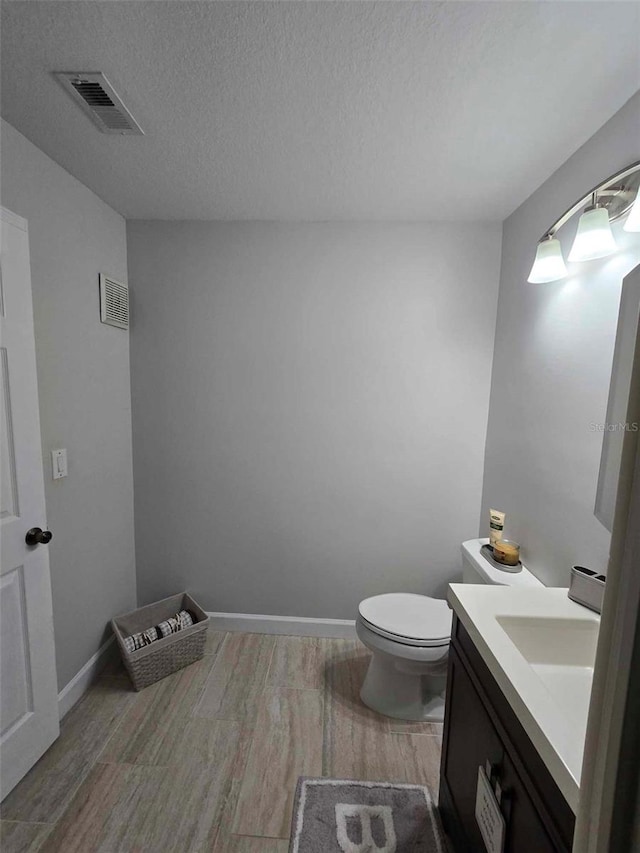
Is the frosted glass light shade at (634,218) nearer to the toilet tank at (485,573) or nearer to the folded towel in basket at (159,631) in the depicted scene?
the toilet tank at (485,573)

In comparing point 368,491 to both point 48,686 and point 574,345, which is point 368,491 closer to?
point 574,345

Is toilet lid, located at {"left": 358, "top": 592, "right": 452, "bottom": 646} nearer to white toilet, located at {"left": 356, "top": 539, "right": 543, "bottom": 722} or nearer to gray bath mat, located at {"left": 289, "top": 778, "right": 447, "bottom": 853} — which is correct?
white toilet, located at {"left": 356, "top": 539, "right": 543, "bottom": 722}

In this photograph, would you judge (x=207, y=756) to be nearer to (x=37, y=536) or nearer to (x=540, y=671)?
(x=37, y=536)

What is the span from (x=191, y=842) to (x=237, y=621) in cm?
108

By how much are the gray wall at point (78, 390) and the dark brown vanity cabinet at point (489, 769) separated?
1.68 meters

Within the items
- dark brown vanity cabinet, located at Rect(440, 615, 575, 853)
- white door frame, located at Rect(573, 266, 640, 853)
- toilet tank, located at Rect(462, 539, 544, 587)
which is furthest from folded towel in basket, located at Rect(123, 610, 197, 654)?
white door frame, located at Rect(573, 266, 640, 853)

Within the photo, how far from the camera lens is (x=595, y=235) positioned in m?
1.16

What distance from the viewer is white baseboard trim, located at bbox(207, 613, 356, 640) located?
228 centimetres

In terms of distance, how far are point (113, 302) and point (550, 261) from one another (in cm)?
203

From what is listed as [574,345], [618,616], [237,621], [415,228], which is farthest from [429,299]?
[237,621]

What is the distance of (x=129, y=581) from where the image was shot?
2.24 metres

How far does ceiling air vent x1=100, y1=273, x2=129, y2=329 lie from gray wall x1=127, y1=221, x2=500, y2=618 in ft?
0.28

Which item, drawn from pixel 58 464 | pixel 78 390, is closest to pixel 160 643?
pixel 58 464

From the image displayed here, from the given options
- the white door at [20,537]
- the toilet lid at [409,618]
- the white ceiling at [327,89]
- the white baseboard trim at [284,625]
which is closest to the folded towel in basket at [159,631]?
the white baseboard trim at [284,625]
